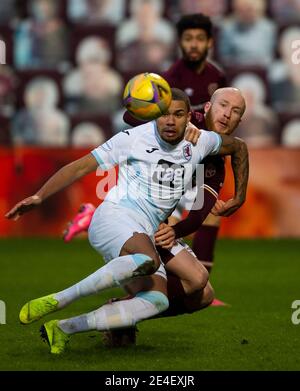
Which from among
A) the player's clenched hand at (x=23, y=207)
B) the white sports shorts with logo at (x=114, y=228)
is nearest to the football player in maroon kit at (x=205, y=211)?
the white sports shorts with logo at (x=114, y=228)

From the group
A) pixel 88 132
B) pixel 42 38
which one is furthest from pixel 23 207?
pixel 42 38

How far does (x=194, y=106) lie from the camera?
8.04 meters

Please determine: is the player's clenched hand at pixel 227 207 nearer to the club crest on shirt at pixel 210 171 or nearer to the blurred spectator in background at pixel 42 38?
the club crest on shirt at pixel 210 171

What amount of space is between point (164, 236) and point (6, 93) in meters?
8.85

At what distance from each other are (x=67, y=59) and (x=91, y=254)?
4.94 meters

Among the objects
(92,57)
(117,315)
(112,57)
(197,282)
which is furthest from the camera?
(112,57)

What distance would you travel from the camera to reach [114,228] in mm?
5695

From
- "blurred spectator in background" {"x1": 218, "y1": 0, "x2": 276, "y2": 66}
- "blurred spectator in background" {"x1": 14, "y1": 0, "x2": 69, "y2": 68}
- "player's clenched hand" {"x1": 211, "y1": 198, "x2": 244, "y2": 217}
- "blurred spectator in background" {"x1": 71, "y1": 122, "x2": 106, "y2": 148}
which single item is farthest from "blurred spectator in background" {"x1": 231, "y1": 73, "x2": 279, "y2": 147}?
"player's clenched hand" {"x1": 211, "y1": 198, "x2": 244, "y2": 217}

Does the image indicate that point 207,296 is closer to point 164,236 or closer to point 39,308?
point 164,236

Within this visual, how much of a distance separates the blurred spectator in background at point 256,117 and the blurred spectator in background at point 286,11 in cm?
104

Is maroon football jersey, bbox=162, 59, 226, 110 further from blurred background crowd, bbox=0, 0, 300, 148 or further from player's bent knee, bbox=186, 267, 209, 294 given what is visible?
blurred background crowd, bbox=0, 0, 300, 148

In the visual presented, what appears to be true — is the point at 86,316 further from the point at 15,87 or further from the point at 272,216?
the point at 15,87

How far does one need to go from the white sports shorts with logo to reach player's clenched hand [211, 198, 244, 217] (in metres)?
0.65

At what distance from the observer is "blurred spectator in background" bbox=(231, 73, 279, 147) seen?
558 inches
